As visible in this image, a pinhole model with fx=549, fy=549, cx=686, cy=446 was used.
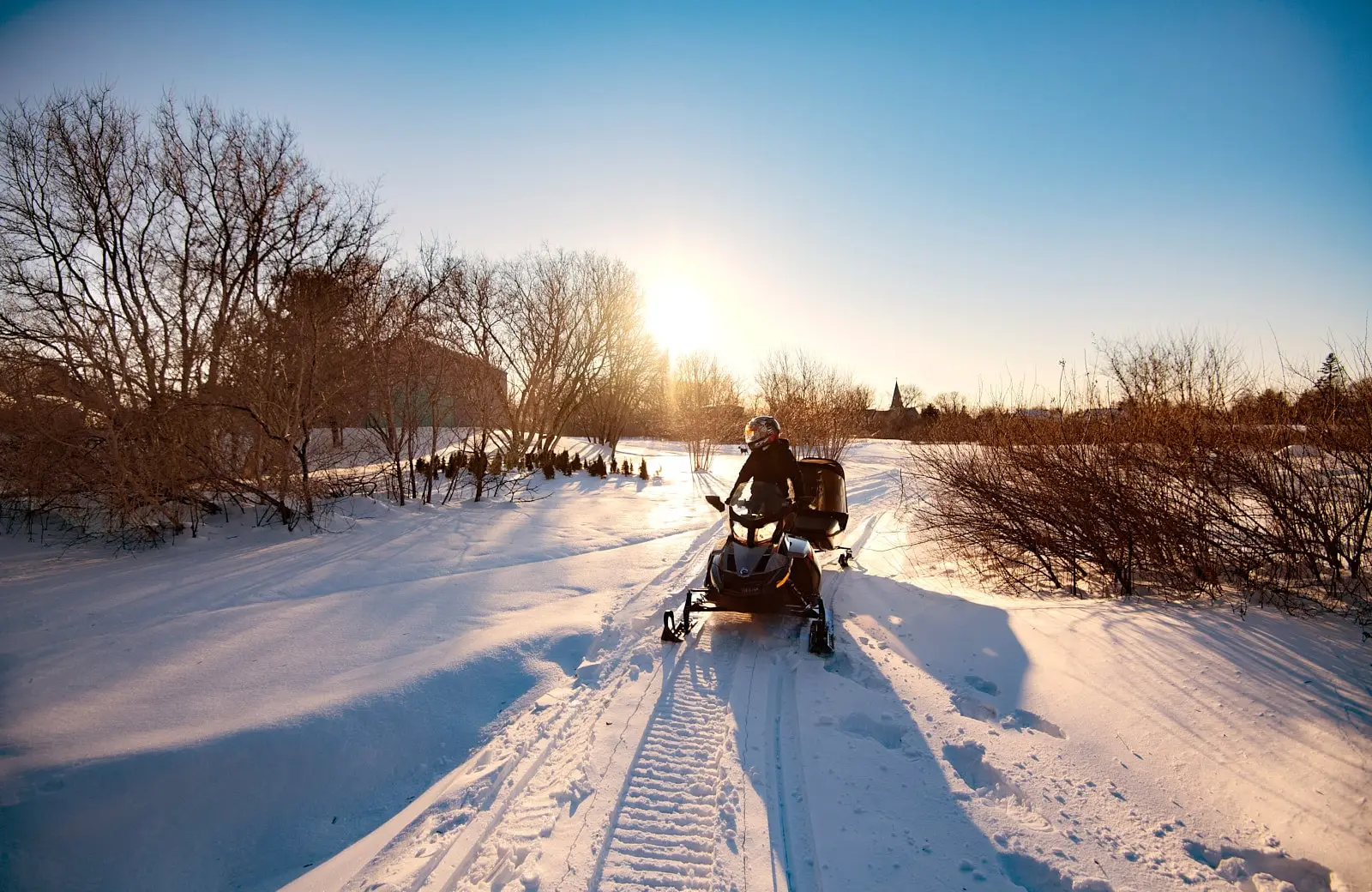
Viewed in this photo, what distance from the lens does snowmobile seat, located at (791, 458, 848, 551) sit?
25.1 feet

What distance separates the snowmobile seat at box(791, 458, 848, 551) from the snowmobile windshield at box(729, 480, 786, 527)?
208cm

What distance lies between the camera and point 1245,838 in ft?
8.16

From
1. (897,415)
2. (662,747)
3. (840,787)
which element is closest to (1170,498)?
(840,787)

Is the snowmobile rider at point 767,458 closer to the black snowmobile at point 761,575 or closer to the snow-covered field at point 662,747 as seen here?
the black snowmobile at point 761,575

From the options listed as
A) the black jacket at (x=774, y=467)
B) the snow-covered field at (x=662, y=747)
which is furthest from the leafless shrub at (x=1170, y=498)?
the black jacket at (x=774, y=467)

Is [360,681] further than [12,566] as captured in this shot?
No

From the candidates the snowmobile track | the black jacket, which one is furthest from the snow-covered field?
the black jacket

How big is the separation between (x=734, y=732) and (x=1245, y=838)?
8.15ft

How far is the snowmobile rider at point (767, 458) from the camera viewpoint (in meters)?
5.82

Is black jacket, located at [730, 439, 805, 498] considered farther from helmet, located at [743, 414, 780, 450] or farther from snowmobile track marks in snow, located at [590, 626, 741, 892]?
snowmobile track marks in snow, located at [590, 626, 741, 892]

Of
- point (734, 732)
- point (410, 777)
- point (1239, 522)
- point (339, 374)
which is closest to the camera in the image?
point (410, 777)

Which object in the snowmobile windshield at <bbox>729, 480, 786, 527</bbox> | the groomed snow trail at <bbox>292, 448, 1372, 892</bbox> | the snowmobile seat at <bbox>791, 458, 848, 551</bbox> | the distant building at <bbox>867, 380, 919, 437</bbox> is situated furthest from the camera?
the distant building at <bbox>867, 380, 919, 437</bbox>

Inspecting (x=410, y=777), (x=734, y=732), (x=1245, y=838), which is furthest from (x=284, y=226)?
(x=1245, y=838)

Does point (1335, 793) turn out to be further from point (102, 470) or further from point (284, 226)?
point (284, 226)
